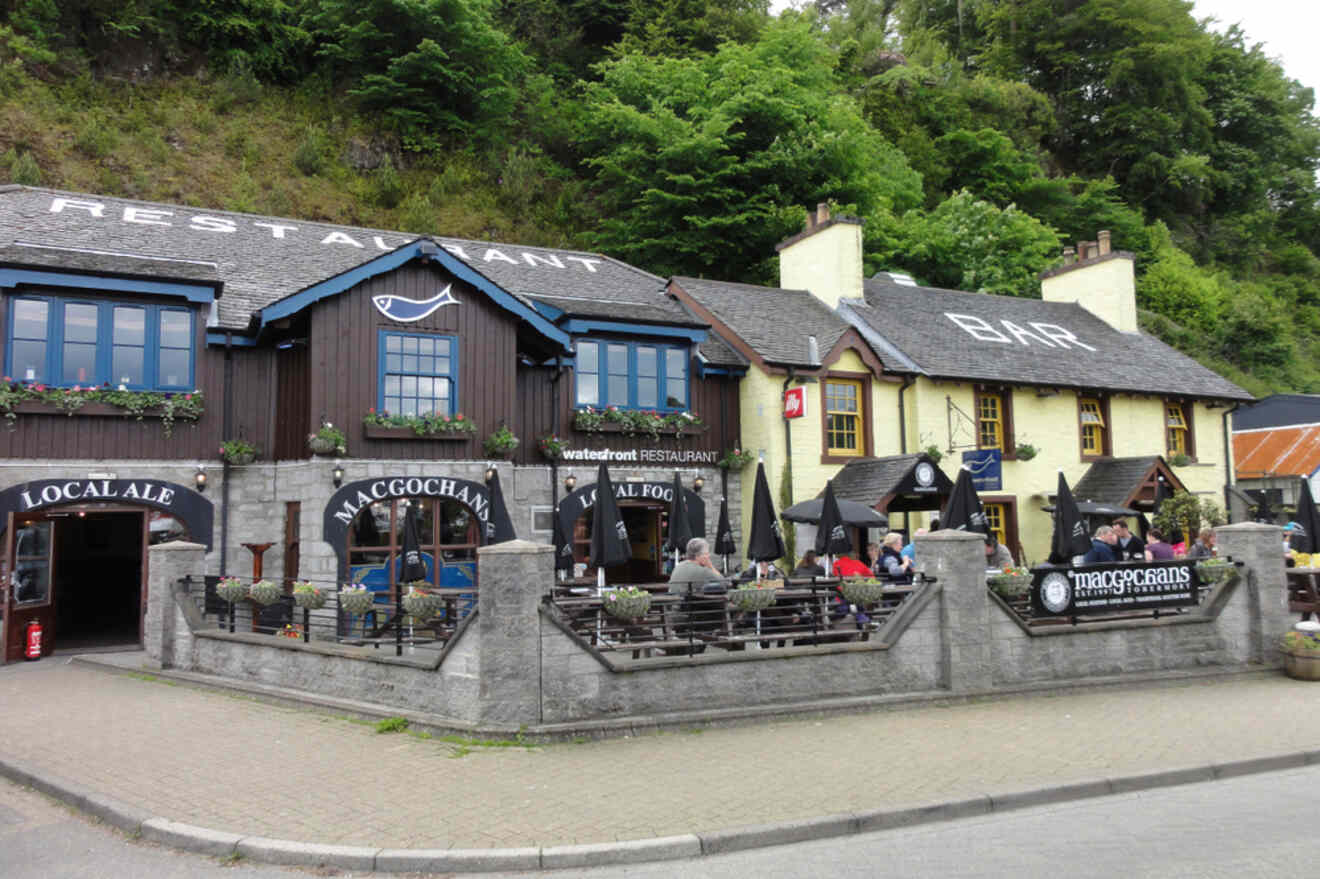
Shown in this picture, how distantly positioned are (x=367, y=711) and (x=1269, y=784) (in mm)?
8766

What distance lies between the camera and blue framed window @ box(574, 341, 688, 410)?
19.1 metres

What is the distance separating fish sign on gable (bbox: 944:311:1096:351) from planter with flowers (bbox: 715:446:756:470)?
837 centimetres

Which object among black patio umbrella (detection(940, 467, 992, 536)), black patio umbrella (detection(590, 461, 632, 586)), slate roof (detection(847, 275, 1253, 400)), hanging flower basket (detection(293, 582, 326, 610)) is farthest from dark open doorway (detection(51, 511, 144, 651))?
slate roof (detection(847, 275, 1253, 400))

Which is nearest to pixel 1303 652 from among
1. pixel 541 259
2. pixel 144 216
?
pixel 541 259

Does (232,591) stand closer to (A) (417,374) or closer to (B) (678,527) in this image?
(A) (417,374)

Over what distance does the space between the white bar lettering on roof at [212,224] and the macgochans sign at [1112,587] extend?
17.4 meters

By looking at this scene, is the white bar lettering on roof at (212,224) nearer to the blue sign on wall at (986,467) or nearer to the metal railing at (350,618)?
the metal railing at (350,618)

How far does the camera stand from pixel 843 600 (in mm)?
12648

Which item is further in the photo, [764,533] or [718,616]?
[764,533]

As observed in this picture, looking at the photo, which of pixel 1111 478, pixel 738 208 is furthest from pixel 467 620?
pixel 738 208

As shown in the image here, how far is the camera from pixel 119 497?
15438 mm

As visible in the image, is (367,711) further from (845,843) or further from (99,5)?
(99,5)

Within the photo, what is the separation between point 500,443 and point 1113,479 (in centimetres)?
1527

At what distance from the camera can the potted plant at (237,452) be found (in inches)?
637
